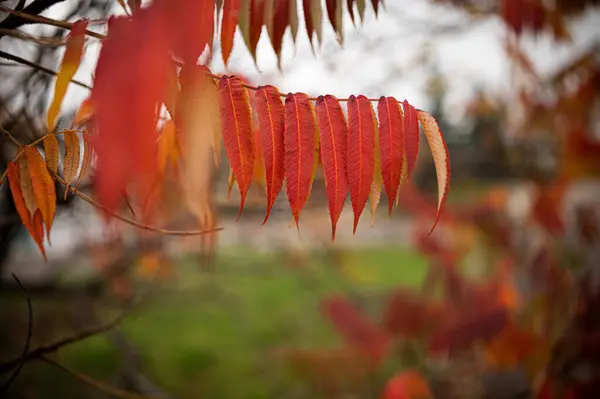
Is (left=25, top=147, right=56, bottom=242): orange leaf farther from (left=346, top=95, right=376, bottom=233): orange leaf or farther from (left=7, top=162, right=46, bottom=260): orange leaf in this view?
(left=346, top=95, right=376, bottom=233): orange leaf

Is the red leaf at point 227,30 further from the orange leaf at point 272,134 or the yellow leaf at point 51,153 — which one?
the yellow leaf at point 51,153

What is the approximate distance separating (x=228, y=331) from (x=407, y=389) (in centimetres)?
313

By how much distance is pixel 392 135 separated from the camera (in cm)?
81

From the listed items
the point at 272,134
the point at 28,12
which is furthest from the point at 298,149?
the point at 28,12

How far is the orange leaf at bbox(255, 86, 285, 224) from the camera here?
2.45 feet

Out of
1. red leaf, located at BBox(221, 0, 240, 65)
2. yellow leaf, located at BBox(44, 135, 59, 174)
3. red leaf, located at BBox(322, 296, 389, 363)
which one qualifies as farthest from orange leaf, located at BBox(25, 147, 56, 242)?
red leaf, located at BBox(322, 296, 389, 363)

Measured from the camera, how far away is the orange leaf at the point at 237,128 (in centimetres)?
73

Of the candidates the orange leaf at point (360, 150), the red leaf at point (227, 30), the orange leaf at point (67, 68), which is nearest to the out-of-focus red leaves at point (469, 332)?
the orange leaf at point (360, 150)

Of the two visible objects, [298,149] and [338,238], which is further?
[338,238]

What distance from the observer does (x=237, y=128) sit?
0.74 metres

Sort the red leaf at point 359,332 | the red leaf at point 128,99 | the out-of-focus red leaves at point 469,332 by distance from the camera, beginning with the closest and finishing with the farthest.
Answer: the red leaf at point 128,99
the out-of-focus red leaves at point 469,332
the red leaf at point 359,332

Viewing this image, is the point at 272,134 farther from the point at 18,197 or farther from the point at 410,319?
the point at 410,319

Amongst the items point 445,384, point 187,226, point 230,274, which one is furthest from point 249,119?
point 230,274

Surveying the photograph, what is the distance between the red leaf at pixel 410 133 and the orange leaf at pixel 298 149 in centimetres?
15
